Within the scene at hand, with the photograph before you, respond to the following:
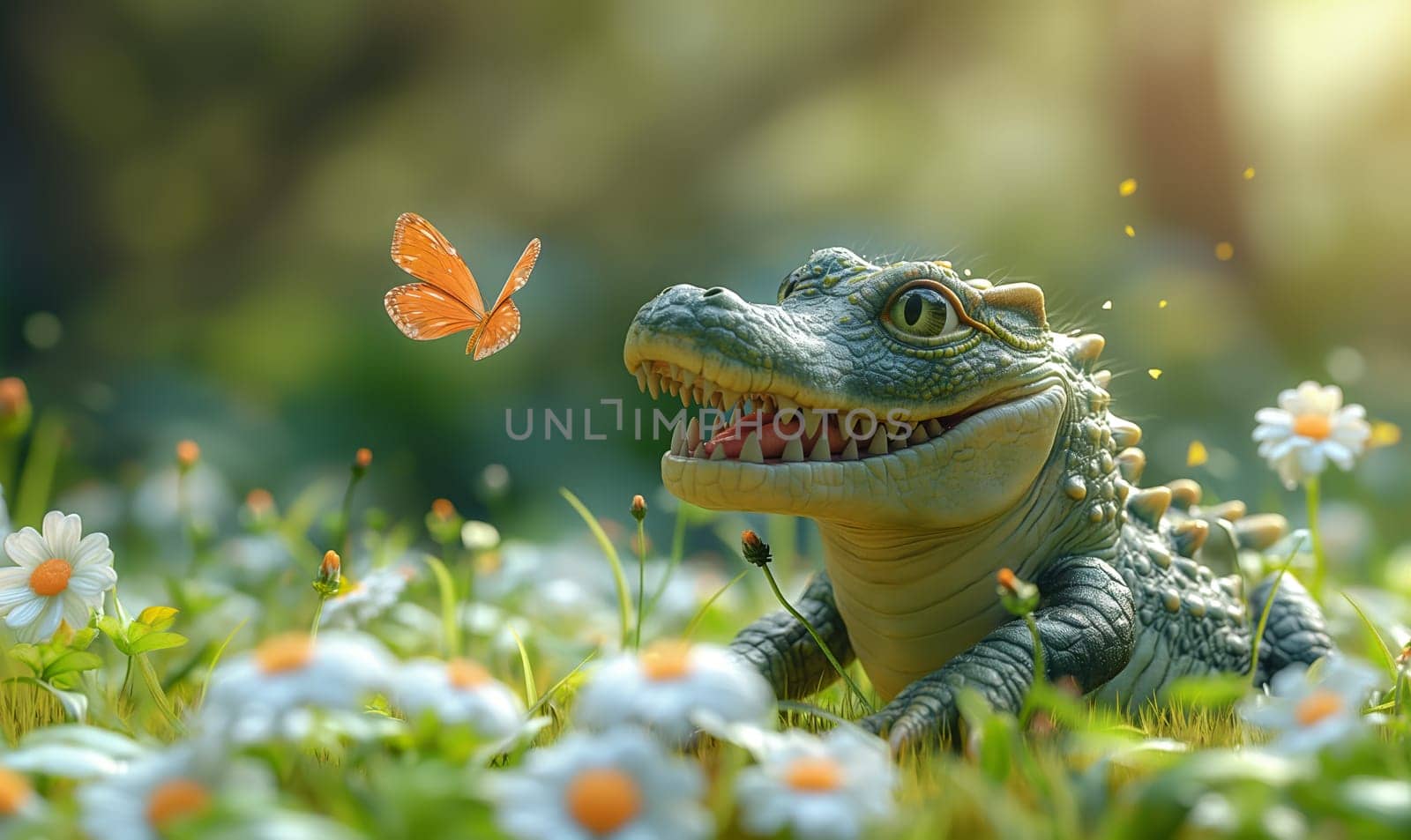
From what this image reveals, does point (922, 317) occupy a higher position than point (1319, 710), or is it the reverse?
point (922, 317)

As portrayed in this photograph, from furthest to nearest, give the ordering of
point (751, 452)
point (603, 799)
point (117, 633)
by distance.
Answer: point (751, 452) < point (117, 633) < point (603, 799)

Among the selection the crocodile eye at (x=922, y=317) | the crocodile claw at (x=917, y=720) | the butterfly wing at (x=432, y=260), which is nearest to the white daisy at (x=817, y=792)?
the crocodile claw at (x=917, y=720)

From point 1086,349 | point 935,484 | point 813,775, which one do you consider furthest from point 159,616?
point 1086,349

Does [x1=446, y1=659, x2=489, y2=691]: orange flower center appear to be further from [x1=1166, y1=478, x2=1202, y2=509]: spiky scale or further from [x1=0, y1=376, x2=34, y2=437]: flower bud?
[x1=1166, y1=478, x2=1202, y2=509]: spiky scale

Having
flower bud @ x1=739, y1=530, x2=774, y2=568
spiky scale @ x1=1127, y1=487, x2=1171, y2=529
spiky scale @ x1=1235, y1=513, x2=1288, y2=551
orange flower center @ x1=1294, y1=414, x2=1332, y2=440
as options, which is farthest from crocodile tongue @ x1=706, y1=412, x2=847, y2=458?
spiky scale @ x1=1235, y1=513, x2=1288, y2=551

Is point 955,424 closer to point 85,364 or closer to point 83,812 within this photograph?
point 83,812

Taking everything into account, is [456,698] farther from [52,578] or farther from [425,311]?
[425,311]

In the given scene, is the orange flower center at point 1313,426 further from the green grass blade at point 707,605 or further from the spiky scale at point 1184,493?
the green grass blade at point 707,605
